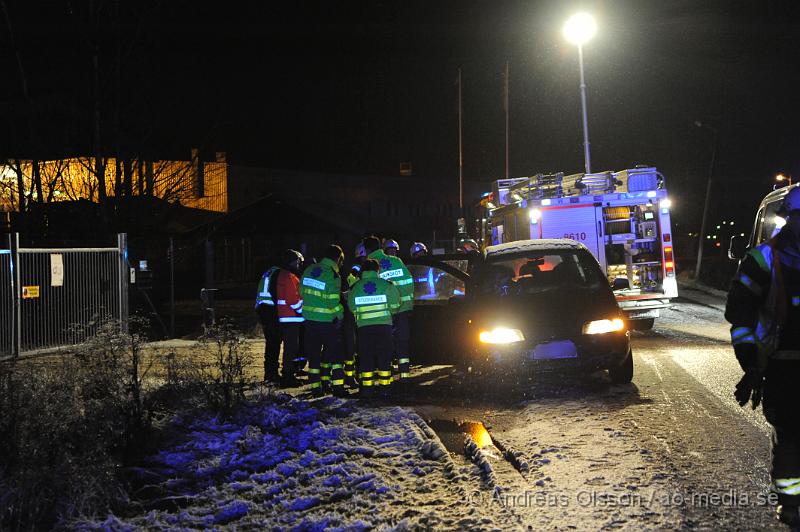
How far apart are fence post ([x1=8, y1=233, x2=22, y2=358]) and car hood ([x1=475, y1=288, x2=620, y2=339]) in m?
7.99

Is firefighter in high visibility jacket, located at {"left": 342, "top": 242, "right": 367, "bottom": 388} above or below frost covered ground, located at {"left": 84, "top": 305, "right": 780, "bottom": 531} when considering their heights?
above

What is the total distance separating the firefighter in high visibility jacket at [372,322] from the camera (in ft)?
28.5

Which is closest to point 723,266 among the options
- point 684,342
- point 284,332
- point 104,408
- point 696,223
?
point 696,223

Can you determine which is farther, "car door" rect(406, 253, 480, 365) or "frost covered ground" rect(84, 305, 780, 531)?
"car door" rect(406, 253, 480, 365)

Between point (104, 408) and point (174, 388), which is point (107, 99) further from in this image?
point (104, 408)

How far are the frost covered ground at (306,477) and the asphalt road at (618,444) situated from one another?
324 millimetres

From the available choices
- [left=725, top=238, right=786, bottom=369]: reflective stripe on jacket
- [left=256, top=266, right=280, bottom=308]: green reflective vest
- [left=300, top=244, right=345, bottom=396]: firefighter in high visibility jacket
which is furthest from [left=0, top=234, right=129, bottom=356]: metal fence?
[left=725, top=238, right=786, bottom=369]: reflective stripe on jacket

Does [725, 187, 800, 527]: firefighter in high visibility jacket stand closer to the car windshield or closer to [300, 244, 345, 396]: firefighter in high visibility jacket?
the car windshield

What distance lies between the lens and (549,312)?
8.38m

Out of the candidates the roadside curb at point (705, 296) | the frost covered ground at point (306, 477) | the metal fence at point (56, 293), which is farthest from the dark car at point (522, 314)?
the roadside curb at point (705, 296)

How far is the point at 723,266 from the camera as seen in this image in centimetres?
4138

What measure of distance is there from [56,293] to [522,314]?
9.10 m

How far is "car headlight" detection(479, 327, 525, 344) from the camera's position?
Result: 815 cm

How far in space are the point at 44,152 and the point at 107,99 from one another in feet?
5.62
